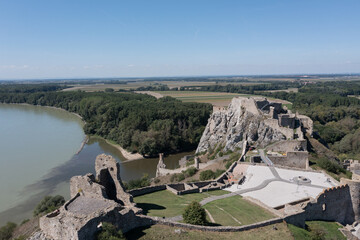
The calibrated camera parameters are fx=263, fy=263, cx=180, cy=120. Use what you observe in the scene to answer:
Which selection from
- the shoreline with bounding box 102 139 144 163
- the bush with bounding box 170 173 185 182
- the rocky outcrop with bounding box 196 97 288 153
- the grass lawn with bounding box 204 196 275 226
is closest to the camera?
the grass lawn with bounding box 204 196 275 226

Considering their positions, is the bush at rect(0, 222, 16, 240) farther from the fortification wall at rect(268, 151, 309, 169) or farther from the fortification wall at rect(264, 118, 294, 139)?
the fortification wall at rect(264, 118, 294, 139)

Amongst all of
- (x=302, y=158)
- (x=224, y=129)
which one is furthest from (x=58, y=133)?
(x=302, y=158)

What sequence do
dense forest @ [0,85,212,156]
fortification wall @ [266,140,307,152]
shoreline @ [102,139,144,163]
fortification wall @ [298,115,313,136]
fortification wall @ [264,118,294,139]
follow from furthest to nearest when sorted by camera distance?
dense forest @ [0,85,212,156], shoreline @ [102,139,144,163], fortification wall @ [298,115,313,136], fortification wall @ [264,118,294,139], fortification wall @ [266,140,307,152]

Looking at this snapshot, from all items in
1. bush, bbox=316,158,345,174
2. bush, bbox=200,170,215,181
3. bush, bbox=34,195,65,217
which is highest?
bush, bbox=316,158,345,174

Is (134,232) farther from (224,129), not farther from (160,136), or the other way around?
(160,136)

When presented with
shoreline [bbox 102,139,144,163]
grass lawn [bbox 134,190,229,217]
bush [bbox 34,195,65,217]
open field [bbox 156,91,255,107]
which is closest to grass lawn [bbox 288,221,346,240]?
grass lawn [bbox 134,190,229,217]

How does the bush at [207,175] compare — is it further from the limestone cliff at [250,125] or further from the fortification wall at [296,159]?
the limestone cliff at [250,125]

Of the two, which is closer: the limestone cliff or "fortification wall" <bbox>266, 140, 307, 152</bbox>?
"fortification wall" <bbox>266, 140, 307, 152</bbox>

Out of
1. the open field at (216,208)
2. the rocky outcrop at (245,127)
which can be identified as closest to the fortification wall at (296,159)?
the rocky outcrop at (245,127)
